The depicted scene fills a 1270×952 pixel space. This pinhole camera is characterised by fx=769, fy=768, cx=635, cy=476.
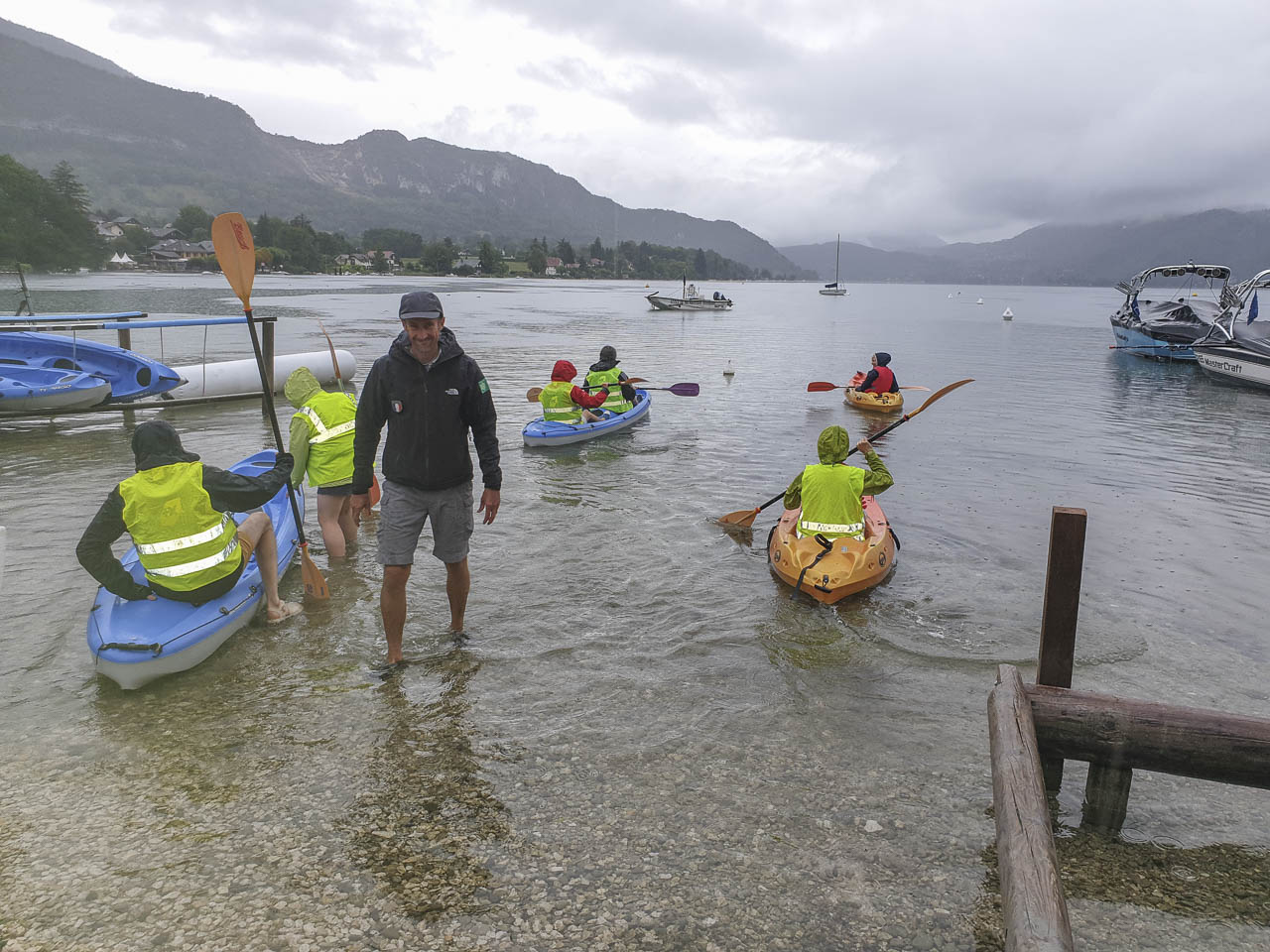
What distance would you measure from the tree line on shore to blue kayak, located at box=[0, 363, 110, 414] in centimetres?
1071

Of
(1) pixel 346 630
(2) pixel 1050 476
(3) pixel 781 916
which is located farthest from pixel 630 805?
(2) pixel 1050 476

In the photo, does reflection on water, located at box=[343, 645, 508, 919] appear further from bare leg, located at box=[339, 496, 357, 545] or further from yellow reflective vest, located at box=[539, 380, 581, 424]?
yellow reflective vest, located at box=[539, 380, 581, 424]

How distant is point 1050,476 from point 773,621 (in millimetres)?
9605

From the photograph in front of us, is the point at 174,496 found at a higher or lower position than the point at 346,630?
higher

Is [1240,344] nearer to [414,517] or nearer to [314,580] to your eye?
[414,517]

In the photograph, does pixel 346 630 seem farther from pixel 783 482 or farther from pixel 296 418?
pixel 783 482

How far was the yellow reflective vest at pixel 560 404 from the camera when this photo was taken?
48.1 ft

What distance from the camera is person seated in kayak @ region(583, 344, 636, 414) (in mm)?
16094

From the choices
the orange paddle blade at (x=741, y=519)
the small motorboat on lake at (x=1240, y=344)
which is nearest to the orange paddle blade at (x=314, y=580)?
the orange paddle blade at (x=741, y=519)

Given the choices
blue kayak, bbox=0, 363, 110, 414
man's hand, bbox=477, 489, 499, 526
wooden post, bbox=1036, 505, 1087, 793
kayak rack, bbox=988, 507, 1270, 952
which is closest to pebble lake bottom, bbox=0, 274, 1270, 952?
kayak rack, bbox=988, 507, 1270, 952

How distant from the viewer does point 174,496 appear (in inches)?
212

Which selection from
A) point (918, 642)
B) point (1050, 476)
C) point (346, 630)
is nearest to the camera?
point (346, 630)

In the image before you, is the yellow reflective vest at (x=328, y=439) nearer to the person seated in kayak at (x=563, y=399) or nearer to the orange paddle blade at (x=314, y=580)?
the orange paddle blade at (x=314, y=580)

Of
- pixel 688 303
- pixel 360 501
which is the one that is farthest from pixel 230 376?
pixel 688 303
